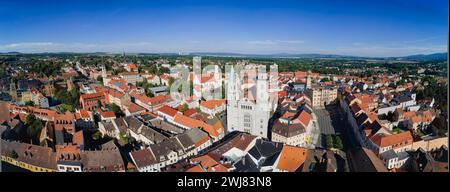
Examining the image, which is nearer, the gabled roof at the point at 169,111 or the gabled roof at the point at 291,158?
the gabled roof at the point at 291,158

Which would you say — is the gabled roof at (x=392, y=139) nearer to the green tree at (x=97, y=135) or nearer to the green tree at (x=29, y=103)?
the green tree at (x=97, y=135)

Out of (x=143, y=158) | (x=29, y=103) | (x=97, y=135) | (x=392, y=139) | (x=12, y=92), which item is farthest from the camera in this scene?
(x=29, y=103)

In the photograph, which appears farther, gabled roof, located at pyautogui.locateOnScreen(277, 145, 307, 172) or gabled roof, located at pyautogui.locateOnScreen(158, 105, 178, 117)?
gabled roof, located at pyautogui.locateOnScreen(158, 105, 178, 117)

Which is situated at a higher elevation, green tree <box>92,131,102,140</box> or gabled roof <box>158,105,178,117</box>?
gabled roof <box>158,105,178,117</box>

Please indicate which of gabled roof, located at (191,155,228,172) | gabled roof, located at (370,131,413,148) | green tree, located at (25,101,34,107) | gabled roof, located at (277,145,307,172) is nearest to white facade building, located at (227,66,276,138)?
gabled roof, located at (277,145,307,172)

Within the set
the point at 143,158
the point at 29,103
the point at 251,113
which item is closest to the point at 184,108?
the point at 251,113

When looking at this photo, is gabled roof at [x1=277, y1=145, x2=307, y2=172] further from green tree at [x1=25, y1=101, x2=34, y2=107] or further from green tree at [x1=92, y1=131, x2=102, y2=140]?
green tree at [x1=25, y1=101, x2=34, y2=107]

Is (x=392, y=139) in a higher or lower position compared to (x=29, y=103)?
lower

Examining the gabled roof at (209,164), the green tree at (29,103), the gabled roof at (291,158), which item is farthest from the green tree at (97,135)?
the gabled roof at (291,158)

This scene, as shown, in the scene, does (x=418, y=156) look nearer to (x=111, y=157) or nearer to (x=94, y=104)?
(x=111, y=157)

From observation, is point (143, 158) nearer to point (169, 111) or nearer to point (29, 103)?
point (169, 111)
